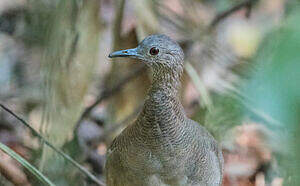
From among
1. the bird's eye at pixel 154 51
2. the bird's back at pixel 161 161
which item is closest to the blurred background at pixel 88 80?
the bird's back at pixel 161 161

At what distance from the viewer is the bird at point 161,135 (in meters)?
3.04

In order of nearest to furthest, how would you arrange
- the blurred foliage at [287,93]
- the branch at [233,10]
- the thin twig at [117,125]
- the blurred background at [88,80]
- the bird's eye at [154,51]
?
1. the blurred foliage at [287,93]
2. the bird's eye at [154,51]
3. the blurred background at [88,80]
4. the thin twig at [117,125]
5. the branch at [233,10]

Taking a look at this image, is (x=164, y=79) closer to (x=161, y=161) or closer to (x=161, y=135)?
(x=161, y=135)

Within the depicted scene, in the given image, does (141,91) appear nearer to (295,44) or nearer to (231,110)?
(231,110)

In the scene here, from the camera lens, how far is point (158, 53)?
302 centimetres

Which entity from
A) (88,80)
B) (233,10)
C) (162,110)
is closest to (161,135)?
(162,110)

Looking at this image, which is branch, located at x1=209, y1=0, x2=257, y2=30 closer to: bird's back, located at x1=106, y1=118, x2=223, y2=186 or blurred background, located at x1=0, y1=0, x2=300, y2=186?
blurred background, located at x1=0, y1=0, x2=300, y2=186

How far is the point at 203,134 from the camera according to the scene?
3512 millimetres

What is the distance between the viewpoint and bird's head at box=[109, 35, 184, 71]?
3018 mm

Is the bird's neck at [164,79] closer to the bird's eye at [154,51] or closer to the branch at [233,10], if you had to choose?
the bird's eye at [154,51]

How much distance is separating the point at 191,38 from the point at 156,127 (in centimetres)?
265

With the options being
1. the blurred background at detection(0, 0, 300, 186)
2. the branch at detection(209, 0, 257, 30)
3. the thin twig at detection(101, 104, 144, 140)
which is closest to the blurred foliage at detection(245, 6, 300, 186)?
the blurred background at detection(0, 0, 300, 186)

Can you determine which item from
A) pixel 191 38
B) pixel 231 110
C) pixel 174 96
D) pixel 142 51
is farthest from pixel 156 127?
pixel 191 38

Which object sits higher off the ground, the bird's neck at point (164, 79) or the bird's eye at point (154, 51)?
the bird's eye at point (154, 51)
